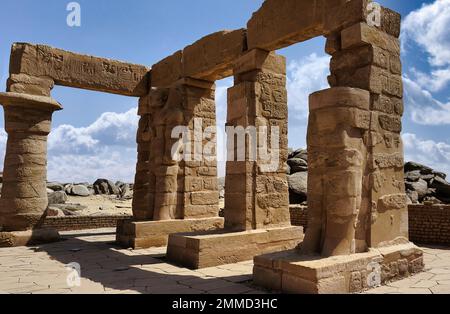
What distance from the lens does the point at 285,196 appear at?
671 centimetres

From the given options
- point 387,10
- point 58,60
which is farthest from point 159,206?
point 387,10

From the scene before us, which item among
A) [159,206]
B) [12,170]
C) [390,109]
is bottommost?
[159,206]

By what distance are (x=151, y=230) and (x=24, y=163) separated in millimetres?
3253

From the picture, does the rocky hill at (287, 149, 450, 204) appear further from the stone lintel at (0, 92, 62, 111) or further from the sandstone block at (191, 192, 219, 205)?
the stone lintel at (0, 92, 62, 111)

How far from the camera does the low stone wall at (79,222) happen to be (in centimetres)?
1061

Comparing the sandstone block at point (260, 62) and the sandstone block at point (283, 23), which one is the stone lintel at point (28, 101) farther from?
the sandstone block at point (283, 23)

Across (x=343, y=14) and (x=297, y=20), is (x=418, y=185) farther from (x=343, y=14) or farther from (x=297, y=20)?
(x=343, y=14)

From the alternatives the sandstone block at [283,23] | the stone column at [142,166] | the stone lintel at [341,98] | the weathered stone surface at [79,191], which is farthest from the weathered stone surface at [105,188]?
the stone lintel at [341,98]

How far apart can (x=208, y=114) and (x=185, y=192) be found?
76.6 inches

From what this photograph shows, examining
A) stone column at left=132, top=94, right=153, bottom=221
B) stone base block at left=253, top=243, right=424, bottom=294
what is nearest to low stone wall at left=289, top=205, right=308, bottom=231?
stone column at left=132, top=94, right=153, bottom=221

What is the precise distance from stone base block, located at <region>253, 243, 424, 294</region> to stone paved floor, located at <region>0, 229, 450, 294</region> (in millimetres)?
151

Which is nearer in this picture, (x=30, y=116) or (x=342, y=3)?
(x=342, y=3)

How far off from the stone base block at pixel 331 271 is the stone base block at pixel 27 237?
18.4ft

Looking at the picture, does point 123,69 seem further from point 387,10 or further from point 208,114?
point 387,10
